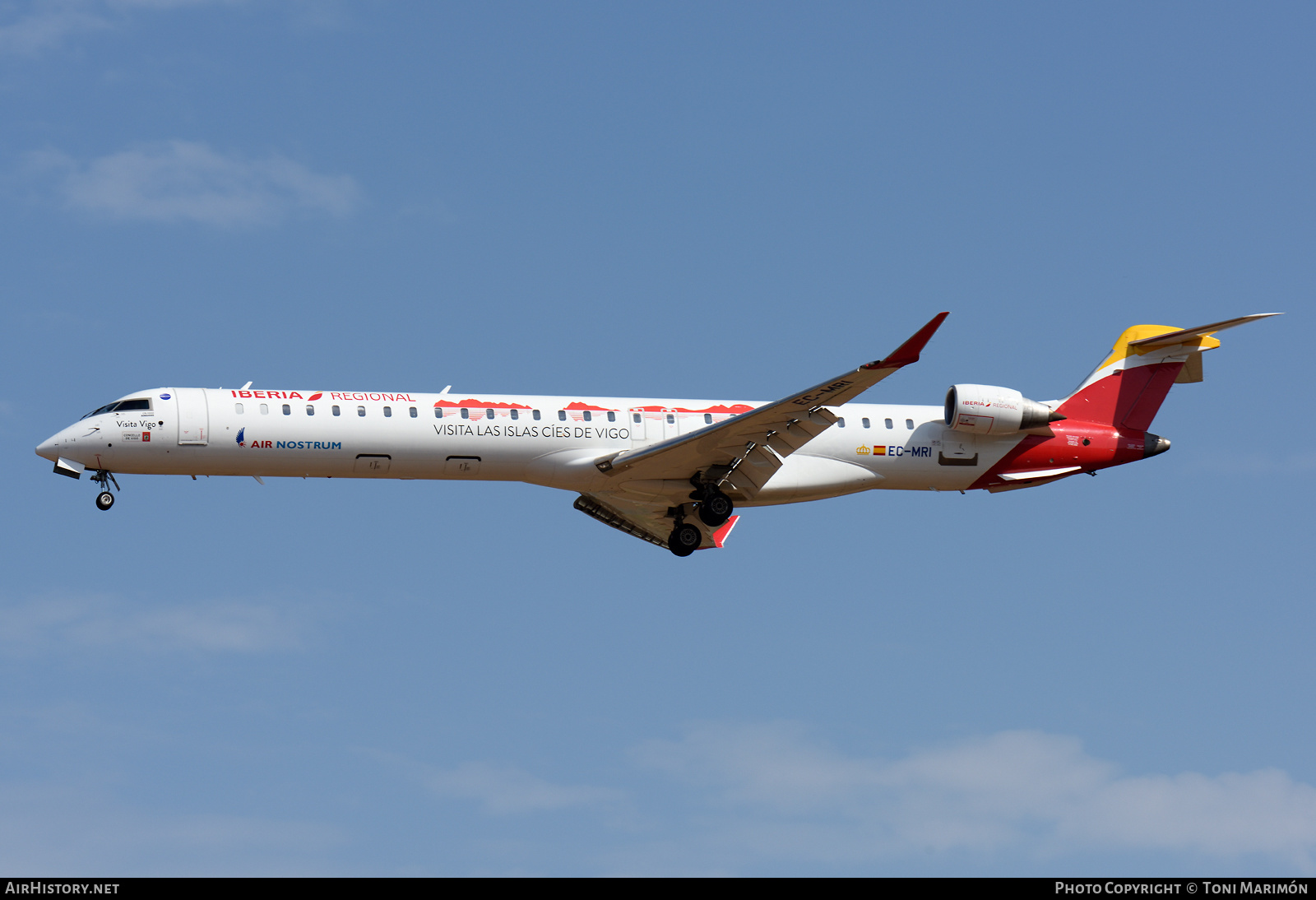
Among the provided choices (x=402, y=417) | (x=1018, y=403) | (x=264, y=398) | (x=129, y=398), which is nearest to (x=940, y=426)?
(x=1018, y=403)

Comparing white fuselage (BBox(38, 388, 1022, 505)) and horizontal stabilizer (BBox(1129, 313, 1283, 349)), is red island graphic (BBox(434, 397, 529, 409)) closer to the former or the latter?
white fuselage (BBox(38, 388, 1022, 505))

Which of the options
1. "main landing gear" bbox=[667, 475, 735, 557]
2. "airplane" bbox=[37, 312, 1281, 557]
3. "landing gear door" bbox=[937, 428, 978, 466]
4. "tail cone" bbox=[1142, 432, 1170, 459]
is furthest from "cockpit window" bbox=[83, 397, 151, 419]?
"tail cone" bbox=[1142, 432, 1170, 459]

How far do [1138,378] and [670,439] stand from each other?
11007 millimetres

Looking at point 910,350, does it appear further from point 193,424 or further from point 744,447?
point 193,424

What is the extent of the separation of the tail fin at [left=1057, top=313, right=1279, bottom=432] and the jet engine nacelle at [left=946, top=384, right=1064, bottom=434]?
5.91ft

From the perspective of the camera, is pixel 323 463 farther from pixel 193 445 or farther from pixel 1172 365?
pixel 1172 365

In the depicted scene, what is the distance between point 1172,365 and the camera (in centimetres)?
3394

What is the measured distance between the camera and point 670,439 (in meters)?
30.3

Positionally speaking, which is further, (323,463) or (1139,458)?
(1139,458)
